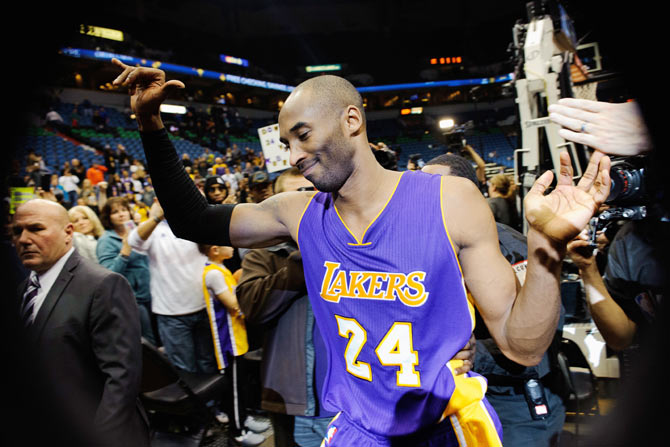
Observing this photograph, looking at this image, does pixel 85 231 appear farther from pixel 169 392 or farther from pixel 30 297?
pixel 30 297

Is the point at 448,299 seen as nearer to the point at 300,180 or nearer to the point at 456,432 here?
the point at 456,432

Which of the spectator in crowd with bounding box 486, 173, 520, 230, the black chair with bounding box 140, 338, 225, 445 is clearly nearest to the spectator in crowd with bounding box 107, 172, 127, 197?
the black chair with bounding box 140, 338, 225, 445

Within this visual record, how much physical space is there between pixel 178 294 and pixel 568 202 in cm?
346

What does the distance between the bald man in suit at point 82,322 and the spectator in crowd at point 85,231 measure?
240 centimetres

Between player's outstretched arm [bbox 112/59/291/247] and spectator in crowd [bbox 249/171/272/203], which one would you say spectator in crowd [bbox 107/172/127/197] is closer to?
spectator in crowd [bbox 249/171/272/203]

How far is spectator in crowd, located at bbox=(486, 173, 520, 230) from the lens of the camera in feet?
15.0

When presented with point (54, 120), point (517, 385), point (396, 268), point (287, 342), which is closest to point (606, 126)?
point (396, 268)

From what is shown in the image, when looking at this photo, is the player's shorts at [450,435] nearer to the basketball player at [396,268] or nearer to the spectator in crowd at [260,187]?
the basketball player at [396,268]

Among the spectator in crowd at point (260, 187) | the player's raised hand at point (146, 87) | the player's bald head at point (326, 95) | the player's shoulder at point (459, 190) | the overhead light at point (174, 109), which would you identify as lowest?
the player's shoulder at point (459, 190)

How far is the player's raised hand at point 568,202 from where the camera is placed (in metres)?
1.14

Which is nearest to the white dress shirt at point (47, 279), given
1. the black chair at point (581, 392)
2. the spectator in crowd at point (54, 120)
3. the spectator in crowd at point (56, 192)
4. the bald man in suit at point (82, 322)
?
the bald man in suit at point (82, 322)

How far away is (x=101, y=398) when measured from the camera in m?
2.02

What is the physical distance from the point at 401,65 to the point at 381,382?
34.2 metres

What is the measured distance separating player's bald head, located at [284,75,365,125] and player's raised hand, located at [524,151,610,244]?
795 mm
